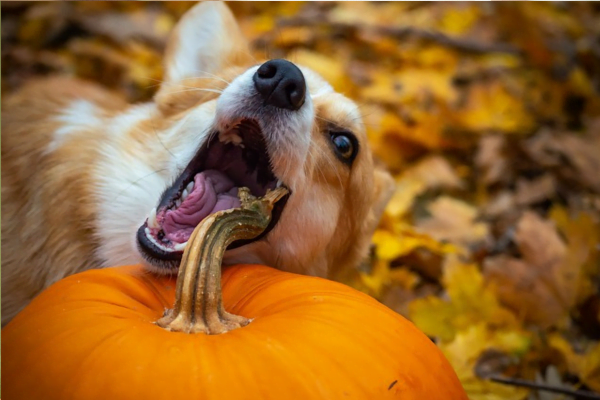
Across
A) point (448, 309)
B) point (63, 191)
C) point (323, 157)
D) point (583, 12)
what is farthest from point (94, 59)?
point (583, 12)

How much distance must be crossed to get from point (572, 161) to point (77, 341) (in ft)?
9.29

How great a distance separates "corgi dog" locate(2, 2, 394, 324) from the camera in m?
1.75

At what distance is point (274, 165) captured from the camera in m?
1.77

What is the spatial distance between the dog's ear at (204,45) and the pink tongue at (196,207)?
69 centimetres

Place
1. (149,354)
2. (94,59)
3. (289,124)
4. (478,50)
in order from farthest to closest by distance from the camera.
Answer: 1. (478,50)
2. (94,59)
3. (289,124)
4. (149,354)

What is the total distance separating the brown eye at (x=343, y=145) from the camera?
1.99m

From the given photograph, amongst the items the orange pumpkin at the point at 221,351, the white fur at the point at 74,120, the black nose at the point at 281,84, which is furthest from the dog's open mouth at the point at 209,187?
the white fur at the point at 74,120

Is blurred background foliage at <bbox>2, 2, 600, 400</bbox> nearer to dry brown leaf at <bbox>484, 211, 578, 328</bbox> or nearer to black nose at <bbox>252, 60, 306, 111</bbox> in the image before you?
dry brown leaf at <bbox>484, 211, 578, 328</bbox>

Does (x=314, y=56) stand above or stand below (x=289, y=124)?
below

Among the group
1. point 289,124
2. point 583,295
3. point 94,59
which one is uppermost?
point 289,124

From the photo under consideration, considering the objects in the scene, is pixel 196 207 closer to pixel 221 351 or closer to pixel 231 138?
pixel 231 138

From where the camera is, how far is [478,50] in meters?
4.38

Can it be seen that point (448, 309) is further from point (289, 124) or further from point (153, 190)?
point (153, 190)

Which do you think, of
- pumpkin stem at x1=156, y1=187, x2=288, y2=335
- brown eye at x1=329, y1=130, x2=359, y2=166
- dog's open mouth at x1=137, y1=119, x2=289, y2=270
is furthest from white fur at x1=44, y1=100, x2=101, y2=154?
pumpkin stem at x1=156, y1=187, x2=288, y2=335
